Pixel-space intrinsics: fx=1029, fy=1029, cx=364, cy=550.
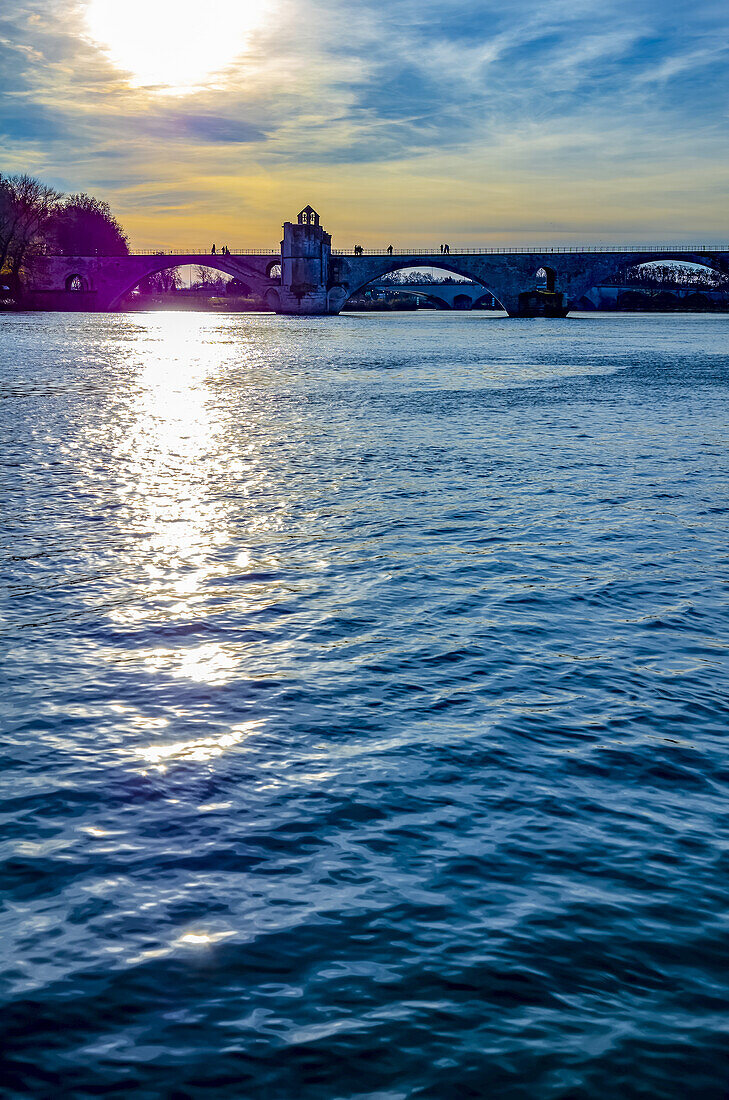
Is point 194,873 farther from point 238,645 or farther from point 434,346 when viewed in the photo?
point 434,346

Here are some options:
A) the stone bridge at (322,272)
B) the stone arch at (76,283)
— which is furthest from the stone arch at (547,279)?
the stone arch at (76,283)

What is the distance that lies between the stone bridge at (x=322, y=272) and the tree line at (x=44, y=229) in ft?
14.1

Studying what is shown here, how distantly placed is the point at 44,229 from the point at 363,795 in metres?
117

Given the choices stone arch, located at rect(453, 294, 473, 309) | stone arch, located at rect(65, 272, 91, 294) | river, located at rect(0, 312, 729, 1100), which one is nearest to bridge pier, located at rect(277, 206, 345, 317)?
stone arch, located at rect(65, 272, 91, 294)

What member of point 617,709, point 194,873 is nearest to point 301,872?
point 194,873

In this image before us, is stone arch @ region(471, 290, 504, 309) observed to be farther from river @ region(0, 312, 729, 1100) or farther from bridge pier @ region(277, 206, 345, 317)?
river @ region(0, 312, 729, 1100)

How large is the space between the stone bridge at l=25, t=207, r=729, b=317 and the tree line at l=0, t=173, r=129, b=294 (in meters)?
4.30

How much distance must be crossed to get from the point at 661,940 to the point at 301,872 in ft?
4.56

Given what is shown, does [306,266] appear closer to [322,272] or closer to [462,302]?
[322,272]

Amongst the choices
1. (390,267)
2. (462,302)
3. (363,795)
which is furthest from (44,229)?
(363,795)

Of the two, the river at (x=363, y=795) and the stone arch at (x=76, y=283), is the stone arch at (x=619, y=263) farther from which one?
Result: the river at (x=363, y=795)

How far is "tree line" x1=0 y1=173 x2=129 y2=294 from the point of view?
101m

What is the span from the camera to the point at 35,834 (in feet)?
14.4

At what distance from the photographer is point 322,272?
115 metres
